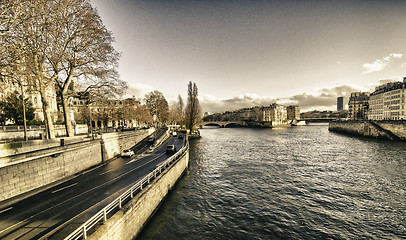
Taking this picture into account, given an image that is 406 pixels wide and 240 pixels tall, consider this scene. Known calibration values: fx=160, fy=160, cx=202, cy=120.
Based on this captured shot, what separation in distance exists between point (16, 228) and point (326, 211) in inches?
838

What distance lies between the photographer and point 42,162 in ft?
47.3

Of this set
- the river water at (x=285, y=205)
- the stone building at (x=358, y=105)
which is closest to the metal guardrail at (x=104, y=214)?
the river water at (x=285, y=205)

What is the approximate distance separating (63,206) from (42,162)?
20.5ft

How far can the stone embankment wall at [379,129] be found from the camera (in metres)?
52.1

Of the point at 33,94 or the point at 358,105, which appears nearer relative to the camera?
the point at 33,94

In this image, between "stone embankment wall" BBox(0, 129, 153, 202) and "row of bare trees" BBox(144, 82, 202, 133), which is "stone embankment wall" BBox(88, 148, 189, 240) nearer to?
"stone embankment wall" BBox(0, 129, 153, 202)

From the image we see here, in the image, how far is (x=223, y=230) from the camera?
446 inches

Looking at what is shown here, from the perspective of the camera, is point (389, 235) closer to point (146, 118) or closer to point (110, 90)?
point (110, 90)

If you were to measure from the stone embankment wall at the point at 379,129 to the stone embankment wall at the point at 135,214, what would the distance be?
7647 cm

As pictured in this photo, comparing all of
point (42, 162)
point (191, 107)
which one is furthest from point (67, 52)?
point (191, 107)

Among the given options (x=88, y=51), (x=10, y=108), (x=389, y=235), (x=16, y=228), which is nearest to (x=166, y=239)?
(x=16, y=228)

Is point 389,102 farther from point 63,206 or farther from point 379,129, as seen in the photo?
point 63,206

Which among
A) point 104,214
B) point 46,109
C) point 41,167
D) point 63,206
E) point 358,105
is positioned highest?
point 358,105

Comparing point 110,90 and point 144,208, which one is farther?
point 110,90
